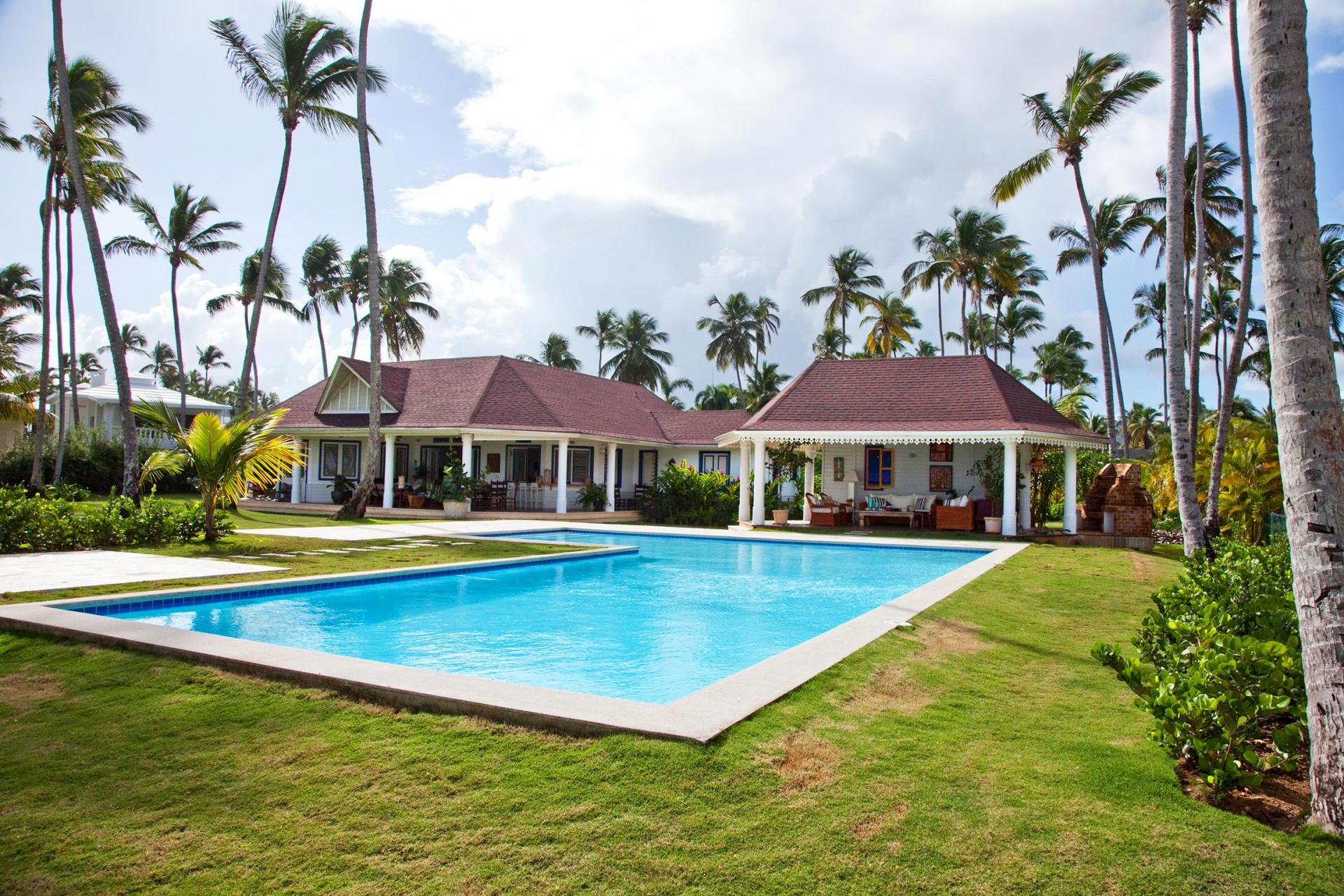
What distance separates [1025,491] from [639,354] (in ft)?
120

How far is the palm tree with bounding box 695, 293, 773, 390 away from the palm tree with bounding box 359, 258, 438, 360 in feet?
58.2

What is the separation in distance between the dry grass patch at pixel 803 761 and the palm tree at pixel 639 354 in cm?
5230

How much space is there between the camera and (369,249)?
22.4 meters

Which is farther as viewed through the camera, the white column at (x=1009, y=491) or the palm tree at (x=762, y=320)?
the palm tree at (x=762, y=320)

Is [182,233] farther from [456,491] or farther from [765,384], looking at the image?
[765,384]

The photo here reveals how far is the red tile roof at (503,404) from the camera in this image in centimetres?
2697

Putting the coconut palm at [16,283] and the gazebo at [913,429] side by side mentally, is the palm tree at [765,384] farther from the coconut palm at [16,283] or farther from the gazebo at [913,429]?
the coconut palm at [16,283]

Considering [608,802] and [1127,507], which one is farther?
[1127,507]

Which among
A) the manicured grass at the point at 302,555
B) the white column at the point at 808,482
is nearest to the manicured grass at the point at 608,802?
the manicured grass at the point at 302,555

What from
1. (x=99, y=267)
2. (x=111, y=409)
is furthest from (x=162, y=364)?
A: (x=99, y=267)

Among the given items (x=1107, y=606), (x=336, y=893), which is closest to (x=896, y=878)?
(x=336, y=893)

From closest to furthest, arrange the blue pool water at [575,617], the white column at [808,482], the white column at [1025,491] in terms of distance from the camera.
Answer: the blue pool water at [575,617] < the white column at [1025,491] < the white column at [808,482]

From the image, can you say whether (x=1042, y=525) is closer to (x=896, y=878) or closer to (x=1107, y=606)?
(x=1107, y=606)

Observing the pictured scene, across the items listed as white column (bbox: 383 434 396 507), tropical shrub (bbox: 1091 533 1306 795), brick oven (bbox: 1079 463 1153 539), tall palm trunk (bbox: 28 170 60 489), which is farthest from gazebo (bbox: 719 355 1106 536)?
tall palm trunk (bbox: 28 170 60 489)
